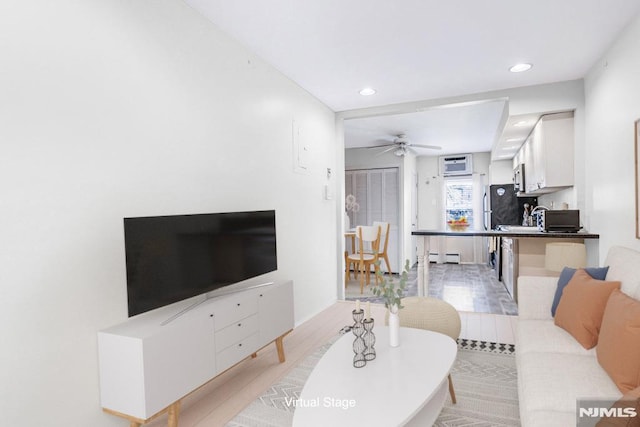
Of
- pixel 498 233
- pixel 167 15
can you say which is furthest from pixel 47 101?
pixel 498 233

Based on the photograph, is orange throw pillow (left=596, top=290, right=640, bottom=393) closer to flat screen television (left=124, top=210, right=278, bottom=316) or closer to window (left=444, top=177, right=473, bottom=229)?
flat screen television (left=124, top=210, right=278, bottom=316)

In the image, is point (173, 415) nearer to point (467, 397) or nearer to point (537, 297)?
point (467, 397)

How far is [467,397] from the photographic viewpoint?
2330 mm

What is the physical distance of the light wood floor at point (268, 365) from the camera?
225 cm

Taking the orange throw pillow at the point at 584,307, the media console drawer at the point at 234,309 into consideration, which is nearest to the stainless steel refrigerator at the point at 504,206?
the orange throw pillow at the point at 584,307

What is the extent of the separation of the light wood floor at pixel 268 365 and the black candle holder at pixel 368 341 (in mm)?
964

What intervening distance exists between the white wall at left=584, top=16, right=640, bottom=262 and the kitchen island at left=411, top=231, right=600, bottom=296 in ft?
0.62

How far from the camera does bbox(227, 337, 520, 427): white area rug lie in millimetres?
2104

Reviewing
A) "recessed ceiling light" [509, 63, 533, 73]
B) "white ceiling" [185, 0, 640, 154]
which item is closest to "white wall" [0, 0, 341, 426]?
"white ceiling" [185, 0, 640, 154]

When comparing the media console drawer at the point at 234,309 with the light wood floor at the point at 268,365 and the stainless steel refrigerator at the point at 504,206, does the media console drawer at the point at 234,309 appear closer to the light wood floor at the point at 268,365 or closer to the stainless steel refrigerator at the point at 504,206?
the light wood floor at the point at 268,365

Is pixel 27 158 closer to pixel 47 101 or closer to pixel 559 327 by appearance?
pixel 47 101

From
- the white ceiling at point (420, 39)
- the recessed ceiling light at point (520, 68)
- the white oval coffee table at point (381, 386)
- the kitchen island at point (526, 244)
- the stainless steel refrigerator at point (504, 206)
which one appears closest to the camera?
the white oval coffee table at point (381, 386)

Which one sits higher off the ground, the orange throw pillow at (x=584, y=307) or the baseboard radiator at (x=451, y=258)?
the orange throw pillow at (x=584, y=307)

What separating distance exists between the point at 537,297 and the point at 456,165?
6329 mm
